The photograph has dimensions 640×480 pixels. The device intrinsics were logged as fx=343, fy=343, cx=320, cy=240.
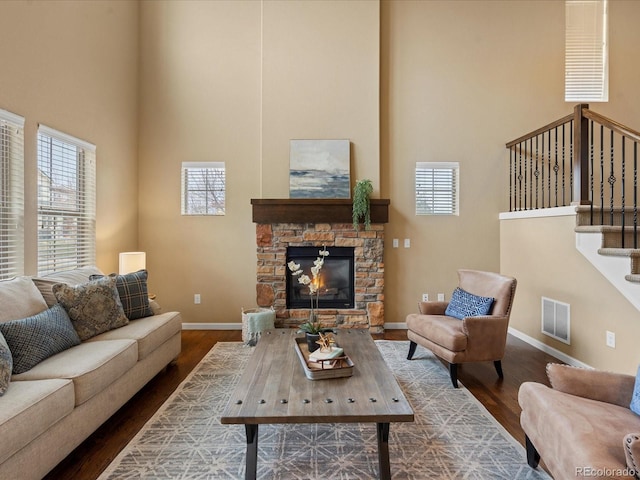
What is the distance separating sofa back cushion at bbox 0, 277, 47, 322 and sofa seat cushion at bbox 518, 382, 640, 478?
3.17 m

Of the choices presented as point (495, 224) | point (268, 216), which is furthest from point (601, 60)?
point (268, 216)

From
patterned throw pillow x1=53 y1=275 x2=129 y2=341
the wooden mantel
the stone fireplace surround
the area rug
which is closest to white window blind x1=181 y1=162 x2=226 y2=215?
the wooden mantel

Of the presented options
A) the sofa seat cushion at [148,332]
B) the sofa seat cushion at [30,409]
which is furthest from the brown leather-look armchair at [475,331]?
the sofa seat cushion at [30,409]

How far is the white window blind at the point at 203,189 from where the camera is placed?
4.75m

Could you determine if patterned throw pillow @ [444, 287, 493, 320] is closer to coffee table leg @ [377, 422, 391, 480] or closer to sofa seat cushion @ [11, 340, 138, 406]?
coffee table leg @ [377, 422, 391, 480]

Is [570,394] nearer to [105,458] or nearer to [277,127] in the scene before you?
[105,458]

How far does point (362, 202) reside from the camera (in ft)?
14.1

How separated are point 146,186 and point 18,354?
3.14 metres

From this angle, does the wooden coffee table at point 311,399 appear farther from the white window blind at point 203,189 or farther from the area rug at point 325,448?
the white window blind at point 203,189

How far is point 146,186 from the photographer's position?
4.75 m

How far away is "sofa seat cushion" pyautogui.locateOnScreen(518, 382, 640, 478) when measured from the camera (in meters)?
1.36

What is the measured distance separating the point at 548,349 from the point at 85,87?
576cm

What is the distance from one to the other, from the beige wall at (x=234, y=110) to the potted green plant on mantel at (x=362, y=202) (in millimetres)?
313

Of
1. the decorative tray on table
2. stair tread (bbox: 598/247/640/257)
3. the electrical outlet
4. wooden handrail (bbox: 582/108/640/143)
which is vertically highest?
wooden handrail (bbox: 582/108/640/143)
